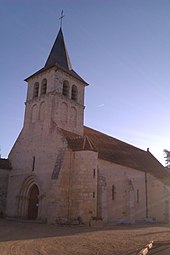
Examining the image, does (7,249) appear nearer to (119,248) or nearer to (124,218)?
(119,248)

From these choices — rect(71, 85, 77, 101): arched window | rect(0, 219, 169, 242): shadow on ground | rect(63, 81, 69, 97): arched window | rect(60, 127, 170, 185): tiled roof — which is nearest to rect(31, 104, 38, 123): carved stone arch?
rect(63, 81, 69, 97): arched window

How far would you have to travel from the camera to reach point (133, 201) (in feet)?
79.0

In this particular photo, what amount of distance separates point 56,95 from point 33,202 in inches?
362

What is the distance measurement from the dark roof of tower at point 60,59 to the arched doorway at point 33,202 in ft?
35.1

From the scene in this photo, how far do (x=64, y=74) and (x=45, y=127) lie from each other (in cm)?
544

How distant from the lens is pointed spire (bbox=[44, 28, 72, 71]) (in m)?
25.0

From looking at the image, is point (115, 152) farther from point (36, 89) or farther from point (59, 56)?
point (59, 56)

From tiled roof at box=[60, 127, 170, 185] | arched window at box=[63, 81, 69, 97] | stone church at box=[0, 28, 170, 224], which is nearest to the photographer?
stone church at box=[0, 28, 170, 224]

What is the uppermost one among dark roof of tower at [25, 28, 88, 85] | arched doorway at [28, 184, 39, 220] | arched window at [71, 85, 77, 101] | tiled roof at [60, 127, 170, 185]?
dark roof of tower at [25, 28, 88, 85]

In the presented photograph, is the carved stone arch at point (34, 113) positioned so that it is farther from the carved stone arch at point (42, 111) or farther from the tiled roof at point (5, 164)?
the tiled roof at point (5, 164)

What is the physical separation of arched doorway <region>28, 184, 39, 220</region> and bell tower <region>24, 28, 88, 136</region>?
213 inches

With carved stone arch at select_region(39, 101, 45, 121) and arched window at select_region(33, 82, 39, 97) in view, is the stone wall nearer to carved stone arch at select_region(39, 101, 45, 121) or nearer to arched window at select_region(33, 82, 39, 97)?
carved stone arch at select_region(39, 101, 45, 121)

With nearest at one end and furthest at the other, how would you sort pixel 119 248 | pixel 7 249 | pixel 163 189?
1. pixel 7 249
2. pixel 119 248
3. pixel 163 189

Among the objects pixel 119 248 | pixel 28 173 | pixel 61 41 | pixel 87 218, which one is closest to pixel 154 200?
pixel 87 218
